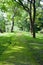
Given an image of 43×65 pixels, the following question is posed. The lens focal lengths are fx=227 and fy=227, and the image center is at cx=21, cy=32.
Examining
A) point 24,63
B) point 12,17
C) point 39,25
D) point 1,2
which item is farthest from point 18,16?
point 24,63

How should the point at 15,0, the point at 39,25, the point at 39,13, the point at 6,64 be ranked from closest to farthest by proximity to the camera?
the point at 6,64
the point at 15,0
the point at 39,13
the point at 39,25

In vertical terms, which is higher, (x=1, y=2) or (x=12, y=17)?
(x=1, y=2)

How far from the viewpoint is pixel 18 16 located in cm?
6950

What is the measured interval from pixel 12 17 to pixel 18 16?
1.89m

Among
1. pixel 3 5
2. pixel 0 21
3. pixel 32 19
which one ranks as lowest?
pixel 0 21

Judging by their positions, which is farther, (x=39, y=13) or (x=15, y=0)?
(x=39, y=13)

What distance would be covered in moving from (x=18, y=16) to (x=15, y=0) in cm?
3706

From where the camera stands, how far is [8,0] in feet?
108

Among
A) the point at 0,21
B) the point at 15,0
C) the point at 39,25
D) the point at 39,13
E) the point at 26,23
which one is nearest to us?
the point at 15,0

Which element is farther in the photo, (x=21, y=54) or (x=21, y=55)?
(x=21, y=54)

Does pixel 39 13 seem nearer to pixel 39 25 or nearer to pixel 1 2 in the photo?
pixel 39 25

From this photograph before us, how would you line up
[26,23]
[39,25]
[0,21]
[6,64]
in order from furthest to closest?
[0,21], [26,23], [39,25], [6,64]

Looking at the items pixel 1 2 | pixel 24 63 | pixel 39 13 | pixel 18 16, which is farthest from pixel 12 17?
pixel 24 63

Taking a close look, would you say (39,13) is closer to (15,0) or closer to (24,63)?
(15,0)
